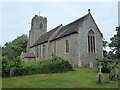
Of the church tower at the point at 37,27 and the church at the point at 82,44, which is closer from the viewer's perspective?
the church at the point at 82,44

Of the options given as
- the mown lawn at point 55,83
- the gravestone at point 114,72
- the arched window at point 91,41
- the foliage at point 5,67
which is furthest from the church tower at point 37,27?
the gravestone at point 114,72

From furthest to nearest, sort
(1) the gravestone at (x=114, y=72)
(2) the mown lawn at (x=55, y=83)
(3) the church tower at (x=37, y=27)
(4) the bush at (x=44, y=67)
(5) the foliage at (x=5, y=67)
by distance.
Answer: (3) the church tower at (x=37, y=27), (4) the bush at (x=44, y=67), (5) the foliage at (x=5, y=67), (1) the gravestone at (x=114, y=72), (2) the mown lawn at (x=55, y=83)

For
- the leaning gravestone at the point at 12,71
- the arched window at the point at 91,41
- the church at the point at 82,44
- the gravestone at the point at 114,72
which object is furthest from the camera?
the arched window at the point at 91,41

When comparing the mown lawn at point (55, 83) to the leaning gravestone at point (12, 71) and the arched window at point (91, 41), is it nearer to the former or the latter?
the leaning gravestone at point (12, 71)

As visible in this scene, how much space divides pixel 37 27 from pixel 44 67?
28.8 metres

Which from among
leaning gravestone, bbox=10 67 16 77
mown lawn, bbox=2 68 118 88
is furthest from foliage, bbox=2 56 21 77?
mown lawn, bbox=2 68 118 88

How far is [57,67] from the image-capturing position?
1800cm

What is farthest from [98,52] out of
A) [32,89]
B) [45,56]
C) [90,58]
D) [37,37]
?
[37,37]

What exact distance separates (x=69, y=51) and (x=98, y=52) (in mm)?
5068

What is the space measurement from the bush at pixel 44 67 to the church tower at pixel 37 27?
26.0 metres

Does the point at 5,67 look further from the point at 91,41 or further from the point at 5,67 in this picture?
the point at 91,41

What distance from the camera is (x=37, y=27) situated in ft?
147

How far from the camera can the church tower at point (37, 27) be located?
44.0 metres

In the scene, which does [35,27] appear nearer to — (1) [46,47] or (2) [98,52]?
(1) [46,47]
